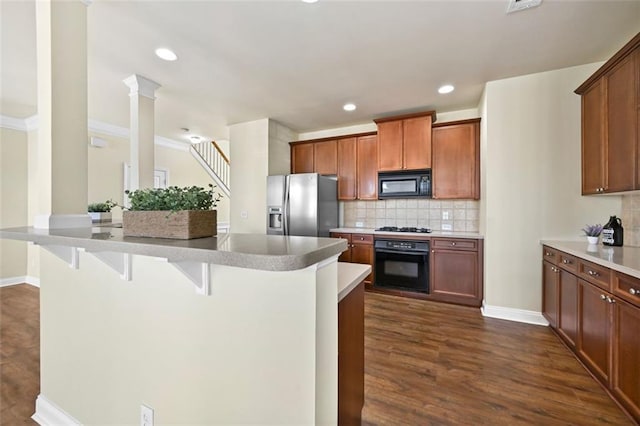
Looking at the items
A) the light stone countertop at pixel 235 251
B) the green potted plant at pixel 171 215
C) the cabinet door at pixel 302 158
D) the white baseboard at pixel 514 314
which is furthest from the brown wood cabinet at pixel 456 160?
the green potted plant at pixel 171 215

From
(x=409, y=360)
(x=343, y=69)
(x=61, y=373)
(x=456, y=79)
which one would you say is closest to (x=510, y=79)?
(x=456, y=79)

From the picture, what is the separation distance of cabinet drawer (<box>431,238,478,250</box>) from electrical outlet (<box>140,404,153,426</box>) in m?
3.21

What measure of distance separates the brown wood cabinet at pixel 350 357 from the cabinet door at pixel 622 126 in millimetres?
2311

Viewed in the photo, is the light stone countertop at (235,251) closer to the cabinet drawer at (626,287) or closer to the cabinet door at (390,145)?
the cabinet drawer at (626,287)

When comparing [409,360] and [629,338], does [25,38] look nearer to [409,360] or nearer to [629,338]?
[409,360]

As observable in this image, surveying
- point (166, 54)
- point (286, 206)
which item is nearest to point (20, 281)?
point (286, 206)

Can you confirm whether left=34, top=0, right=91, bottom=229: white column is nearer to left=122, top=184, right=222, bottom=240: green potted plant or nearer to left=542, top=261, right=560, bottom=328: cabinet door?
left=122, top=184, right=222, bottom=240: green potted plant

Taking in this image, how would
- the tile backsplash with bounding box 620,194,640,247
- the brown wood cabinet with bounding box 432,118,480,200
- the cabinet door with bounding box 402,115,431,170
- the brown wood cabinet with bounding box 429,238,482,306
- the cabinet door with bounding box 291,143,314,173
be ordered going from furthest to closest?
the cabinet door with bounding box 291,143,314,173 → the cabinet door with bounding box 402,115,431,170 → the brown wood cabinet with bounding box 432,118,480,200 → the brown wood cabinet with bounding box 429,238,482,306 → the tile backsplash with bounding box 620,194,640,247

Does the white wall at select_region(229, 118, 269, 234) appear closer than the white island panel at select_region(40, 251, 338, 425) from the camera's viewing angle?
No

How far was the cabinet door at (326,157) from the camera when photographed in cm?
444

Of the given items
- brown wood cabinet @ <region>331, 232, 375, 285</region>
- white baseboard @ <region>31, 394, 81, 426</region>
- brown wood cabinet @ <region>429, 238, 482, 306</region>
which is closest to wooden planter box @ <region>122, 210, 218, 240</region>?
white baseboard @ <region>31, 394, 81, 426</region>

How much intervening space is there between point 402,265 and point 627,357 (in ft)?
7.29

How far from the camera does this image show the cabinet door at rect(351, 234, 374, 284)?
12.6 feet

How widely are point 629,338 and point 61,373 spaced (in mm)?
3199
